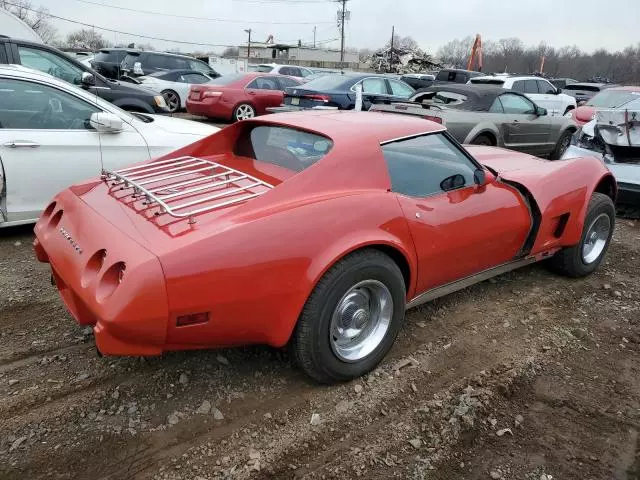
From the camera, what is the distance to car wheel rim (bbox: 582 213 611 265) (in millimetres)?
4367

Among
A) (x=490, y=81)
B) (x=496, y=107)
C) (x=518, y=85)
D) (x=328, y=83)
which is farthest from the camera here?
(x=518, y=85)

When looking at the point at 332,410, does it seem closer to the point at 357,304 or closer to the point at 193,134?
the point at 357,304

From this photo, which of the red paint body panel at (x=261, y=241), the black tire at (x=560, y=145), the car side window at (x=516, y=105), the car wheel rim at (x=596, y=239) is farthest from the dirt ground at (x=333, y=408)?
the black tire at (x=560, y=145)

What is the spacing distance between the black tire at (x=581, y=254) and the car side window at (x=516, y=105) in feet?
14.1

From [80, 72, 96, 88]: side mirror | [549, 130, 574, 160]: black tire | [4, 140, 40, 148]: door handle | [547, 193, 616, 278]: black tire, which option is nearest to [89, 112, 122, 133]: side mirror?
[4, 140, 40, 148]: door handle

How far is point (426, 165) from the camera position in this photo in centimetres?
322

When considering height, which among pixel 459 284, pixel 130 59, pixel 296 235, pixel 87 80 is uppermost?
pixel 130 59

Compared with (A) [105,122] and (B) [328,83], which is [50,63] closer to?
(A) [105,122]

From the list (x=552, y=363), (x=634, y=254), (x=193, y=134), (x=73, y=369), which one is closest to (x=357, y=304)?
(x=552, y=363)

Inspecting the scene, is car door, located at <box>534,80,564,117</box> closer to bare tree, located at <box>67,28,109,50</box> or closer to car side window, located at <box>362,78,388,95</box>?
car side window, located at <box>362,78,388,95</box>

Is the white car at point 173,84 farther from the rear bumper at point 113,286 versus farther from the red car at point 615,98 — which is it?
the rear bumper at point 113,286

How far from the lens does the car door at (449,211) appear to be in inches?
118

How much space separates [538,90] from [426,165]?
12132 mm

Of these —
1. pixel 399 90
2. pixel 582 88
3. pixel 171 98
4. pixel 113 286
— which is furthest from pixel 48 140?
pixel 582 88
